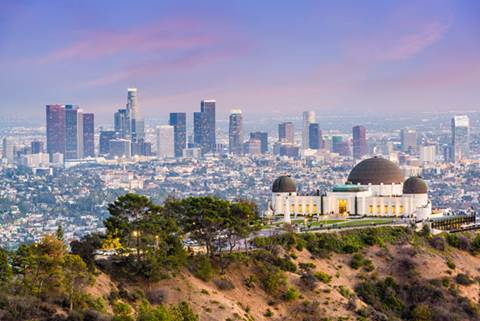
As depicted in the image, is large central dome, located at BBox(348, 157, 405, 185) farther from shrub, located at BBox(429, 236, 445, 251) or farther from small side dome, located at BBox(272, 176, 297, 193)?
shrub, located at BBox(429, 236, 445, 251)

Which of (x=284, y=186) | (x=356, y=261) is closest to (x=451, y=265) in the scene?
(x=356, y=261)

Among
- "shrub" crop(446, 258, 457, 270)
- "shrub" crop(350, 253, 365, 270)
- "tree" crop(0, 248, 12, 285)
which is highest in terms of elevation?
"tree" crop(0, 248, 12, 285)

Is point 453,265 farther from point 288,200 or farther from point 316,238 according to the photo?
point 288,200

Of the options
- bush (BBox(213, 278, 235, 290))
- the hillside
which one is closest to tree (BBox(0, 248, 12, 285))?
the hillside

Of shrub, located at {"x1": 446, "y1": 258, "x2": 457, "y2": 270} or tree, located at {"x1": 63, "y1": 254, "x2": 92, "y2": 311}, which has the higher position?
tree, located at {"x1": 63, "y1": 254, "x2": 92, "y2": 311}

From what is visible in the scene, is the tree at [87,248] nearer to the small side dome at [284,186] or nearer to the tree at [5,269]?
the tree at [5,269]

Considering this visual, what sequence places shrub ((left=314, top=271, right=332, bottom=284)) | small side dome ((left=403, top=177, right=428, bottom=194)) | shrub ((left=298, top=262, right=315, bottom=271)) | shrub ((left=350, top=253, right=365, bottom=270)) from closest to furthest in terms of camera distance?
shrub ((left=314, top=271, right=332, bottom=284)), shrub ((left=298, top=262, right=315, bottom=271)), shrub ((left=350, top=253, right=365, bottom=270)), small side dome ((left=403, top=177, right=428, bottom=194))

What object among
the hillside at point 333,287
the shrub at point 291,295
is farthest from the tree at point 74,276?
the shrub at point 291,295
